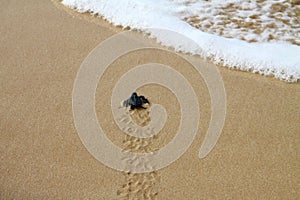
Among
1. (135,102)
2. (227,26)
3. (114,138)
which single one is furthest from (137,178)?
(227,26)

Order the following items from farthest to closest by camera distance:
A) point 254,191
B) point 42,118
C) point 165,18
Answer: point 165,18 → point 42,118 → point 254,191

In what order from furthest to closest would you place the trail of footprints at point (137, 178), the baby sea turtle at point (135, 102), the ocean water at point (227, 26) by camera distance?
1. the ocean water at point (227, 26)
2. the baby sea turtle at point (135, 102)
3. the trail of footprints at point (137, 178)

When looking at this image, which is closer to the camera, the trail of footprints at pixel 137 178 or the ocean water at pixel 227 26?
the trail of footprints at pixel 137 178

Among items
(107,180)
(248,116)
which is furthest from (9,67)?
(248,116)

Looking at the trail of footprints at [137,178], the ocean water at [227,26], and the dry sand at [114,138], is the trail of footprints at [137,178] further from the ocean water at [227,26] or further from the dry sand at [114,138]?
the ocean water at [227,26]

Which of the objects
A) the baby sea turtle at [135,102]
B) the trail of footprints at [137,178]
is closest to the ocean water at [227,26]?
the baby sea turtle at [135,102]

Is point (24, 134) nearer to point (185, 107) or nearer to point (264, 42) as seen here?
point (185, 107)
